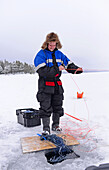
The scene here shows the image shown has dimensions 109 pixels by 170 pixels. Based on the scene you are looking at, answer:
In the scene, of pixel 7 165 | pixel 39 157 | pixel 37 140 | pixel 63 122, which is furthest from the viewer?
pixel 63 122

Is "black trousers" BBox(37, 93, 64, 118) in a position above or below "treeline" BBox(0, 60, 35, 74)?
below

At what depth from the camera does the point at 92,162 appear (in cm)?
200

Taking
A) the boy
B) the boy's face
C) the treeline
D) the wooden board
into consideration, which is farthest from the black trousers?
the treeline

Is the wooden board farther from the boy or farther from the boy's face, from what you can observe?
the boy's face

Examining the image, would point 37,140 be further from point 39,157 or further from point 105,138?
point 105,138

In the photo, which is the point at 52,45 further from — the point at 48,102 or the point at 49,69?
the point at 48,102

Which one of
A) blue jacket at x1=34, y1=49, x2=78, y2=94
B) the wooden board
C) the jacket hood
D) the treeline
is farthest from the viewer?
the treeline

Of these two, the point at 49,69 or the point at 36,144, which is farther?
the point at 49,69

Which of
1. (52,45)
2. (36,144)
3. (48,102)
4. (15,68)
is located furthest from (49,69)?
(15,68)

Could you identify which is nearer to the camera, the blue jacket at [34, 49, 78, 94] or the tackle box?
the blue jacket at [34, 49, 78, 94]

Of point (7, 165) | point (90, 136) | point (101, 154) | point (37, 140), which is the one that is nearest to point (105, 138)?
point (90, 136)

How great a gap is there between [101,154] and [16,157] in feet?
3.75

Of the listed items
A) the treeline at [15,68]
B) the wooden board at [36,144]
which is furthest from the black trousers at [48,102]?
the treeline at [15,68]

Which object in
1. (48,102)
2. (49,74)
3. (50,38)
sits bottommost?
(48,102)
